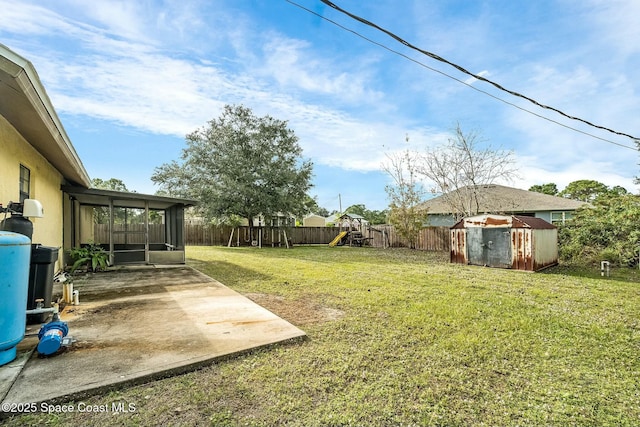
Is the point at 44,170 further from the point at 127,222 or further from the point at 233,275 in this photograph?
the point at 233,275

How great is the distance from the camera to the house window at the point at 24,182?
4.81 meters

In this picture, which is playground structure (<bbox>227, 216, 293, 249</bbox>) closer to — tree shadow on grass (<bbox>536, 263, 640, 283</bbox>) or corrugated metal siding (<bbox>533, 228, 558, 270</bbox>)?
corrugated metal siding (<bbox>533, 228, 558, 270</bbox>)

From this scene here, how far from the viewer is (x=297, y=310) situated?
4387 millimetres

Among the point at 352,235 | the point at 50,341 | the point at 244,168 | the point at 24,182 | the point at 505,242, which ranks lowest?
the point at 50,341

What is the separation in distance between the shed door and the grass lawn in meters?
4.22

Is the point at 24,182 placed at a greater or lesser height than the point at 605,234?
greater

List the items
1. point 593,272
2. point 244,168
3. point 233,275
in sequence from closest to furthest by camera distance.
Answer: point 233,275
point 593,272
point 244,168

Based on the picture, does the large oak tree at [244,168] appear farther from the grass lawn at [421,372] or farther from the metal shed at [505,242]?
the grass lawn at [421,372]

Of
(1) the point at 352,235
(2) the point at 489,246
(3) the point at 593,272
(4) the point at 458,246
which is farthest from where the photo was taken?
(1) the point at 352,235

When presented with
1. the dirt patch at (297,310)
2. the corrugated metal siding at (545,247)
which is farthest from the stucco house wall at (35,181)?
the corrugated metal siding at (545,247)

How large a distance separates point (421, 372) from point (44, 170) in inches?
306

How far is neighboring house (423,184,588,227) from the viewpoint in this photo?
600 inches

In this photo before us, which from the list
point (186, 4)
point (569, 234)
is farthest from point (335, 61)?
point (569, 234)

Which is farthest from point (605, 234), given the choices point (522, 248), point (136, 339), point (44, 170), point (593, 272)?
point (44, 170)
